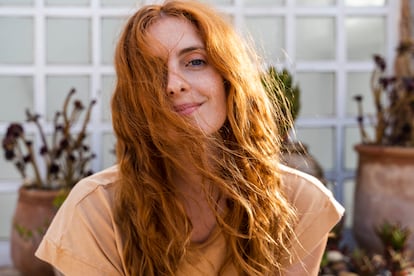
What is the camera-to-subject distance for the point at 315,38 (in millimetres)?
3754

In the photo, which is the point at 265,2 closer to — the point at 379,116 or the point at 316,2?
the point at 316,2

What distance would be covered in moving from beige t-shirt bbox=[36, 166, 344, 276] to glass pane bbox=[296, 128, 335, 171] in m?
2.03

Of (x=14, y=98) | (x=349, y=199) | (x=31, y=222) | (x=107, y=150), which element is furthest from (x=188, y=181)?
(x=349, y=199)

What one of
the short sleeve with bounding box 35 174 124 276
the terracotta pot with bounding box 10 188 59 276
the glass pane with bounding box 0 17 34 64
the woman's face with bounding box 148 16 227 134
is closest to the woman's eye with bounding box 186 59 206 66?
the woman's face with bounding box 148 16 227 134

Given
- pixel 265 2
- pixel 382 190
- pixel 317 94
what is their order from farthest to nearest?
pixel 317 94, pixel 265 2, pixel 382 190

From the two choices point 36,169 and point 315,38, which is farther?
point 315,38

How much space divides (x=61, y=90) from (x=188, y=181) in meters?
2.05

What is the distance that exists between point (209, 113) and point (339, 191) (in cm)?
238

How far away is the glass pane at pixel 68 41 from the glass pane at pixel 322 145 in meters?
1.34

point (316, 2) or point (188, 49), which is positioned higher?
point (316, 2)

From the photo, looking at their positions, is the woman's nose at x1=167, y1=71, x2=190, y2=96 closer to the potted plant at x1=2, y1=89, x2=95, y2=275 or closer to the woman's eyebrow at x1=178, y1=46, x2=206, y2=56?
the woman's eyebrow at x1=178, y1=46, x2=206, y2=56

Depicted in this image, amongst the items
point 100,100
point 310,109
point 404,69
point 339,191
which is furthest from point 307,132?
point 100,100

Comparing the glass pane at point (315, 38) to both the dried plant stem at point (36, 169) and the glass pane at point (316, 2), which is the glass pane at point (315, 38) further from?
the dried plant stem at point (36, 169)

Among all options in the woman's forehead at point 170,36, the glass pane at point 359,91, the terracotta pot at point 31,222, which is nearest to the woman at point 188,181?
the woman's forehead at point 170,36
